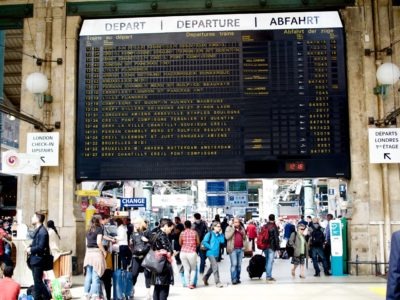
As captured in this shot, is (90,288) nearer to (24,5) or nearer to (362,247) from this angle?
(362,247)

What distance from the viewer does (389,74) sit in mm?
12219

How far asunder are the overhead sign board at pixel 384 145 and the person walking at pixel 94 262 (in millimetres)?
6244

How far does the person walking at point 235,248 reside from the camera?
12852mm

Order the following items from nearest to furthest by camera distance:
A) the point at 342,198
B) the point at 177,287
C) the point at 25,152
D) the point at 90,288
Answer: the point at 90,288 → the point at 177,287 → the point at 25,152 → the point at 342,198

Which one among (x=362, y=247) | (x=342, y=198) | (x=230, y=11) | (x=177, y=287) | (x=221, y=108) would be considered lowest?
(x=177, y=287)

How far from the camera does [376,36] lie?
1313cm

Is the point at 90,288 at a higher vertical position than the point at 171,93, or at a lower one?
lower

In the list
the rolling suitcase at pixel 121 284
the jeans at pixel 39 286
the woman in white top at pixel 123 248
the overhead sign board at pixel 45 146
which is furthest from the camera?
the overhead sign board at pixel 45 146

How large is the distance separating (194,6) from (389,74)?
15.4ft

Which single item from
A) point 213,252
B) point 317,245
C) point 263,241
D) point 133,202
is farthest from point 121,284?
point 133,202

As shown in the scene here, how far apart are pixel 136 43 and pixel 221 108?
247 cm

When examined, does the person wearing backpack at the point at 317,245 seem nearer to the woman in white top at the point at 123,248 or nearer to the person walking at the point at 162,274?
the woman in white top at the point at 123,248

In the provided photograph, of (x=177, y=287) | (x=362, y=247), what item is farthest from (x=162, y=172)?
(x=362, y=247)

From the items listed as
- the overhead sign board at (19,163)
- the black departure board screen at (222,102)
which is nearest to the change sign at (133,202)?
the black departure board screen at (222,102)
